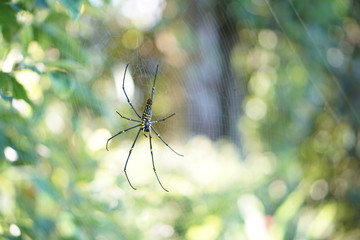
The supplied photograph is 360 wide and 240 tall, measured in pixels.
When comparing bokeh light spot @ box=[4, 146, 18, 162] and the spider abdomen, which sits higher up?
the spider abdomen

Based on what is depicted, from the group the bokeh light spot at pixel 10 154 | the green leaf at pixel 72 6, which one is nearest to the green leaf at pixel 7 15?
the green leaf at pixel 72 6

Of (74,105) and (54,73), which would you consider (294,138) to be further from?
(54,73)

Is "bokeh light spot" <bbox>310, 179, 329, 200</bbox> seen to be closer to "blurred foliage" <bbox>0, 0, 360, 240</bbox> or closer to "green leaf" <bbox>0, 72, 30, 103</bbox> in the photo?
→ "blurred foliage" <bbox>0, 0, 360, 240</bbox>

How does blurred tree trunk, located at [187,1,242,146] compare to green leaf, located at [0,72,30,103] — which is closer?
green leaf, located at [0,72,30,103]

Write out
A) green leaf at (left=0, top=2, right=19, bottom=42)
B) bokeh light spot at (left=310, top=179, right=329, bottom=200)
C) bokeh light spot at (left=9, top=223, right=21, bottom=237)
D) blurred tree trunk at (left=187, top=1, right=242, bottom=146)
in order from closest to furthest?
green leaf at (left=0, top=2, right=19, bottom=42), bokeh light spot at (left=9, top=223, right=21, bottom=237), bokeh light spot at (left=310, top=179, right=329, bottom=200), blurred tree trunk at (left=187, top=1, right=242, bottom=146)

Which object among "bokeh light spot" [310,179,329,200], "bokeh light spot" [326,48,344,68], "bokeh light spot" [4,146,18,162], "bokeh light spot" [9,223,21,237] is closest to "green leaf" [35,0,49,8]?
"bokeh light spot" [4,146,18,162]

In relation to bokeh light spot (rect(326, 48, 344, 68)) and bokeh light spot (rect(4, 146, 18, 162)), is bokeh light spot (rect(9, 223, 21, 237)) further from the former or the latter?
bokeh light spot (rect(326, 48, 344, 68))

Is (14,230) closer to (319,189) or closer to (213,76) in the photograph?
(319,189)

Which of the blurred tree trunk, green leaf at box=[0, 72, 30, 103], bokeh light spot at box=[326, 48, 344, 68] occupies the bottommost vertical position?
green leaf at box=[0, 72, 30, 103]

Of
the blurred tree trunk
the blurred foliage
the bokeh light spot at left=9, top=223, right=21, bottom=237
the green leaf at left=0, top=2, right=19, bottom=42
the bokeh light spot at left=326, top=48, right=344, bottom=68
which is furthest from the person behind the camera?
the blurred tree trunk
